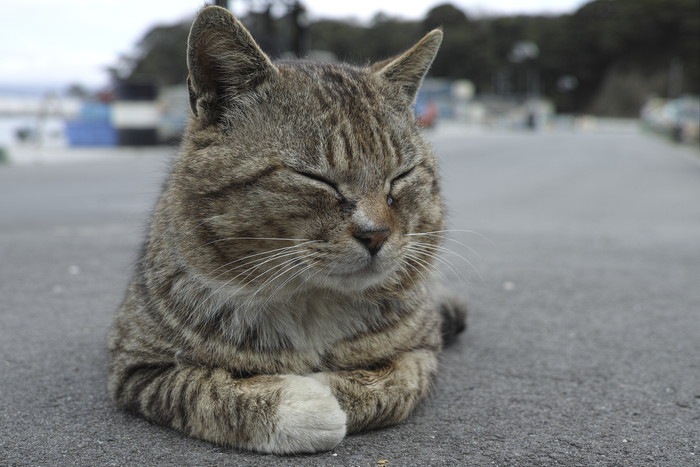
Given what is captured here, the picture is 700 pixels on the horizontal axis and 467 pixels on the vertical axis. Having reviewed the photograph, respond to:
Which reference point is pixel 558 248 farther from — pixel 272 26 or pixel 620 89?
Answer: pixel 620 89

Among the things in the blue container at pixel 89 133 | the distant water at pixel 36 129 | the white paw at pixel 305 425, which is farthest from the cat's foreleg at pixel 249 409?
the distant water at pixel 36 129

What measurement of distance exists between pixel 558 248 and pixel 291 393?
5027 mm

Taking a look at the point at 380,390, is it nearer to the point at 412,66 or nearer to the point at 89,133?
the point at 412,66

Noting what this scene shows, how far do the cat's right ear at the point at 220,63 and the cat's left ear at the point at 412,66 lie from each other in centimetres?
52

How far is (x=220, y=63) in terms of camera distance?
2426mm

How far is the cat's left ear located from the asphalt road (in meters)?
0.73

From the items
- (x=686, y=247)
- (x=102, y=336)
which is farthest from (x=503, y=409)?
(x=686, y=247)

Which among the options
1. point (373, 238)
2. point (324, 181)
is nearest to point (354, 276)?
point (373, 238)

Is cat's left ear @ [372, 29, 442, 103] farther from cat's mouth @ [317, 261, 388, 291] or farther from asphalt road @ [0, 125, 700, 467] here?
cat's mouth @ [317, 261, 388, 291]

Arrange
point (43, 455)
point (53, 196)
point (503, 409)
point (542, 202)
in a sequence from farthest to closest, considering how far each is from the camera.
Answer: point (542, 202)
point (53, 196)
point (503, 409)
point (43, 455)

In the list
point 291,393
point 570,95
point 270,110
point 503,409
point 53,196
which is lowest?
point 570,95

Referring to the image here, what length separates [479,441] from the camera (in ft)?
7.75

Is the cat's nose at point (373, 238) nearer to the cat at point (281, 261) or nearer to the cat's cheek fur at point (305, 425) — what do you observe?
the cat at point (281, 261)

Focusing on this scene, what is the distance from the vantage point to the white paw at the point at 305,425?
2170mm
